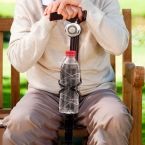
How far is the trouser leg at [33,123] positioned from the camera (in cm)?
419

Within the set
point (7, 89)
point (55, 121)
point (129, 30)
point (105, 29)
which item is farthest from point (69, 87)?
point (7, 89)

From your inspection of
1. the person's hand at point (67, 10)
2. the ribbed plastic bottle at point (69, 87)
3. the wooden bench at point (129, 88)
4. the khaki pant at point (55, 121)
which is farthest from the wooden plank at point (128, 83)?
the person's hand at point (67, 10)

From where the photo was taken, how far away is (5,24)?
5.16 metres

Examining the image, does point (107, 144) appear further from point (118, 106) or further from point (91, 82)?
point (91, 82)

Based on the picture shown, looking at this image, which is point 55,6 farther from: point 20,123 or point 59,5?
point 20,123

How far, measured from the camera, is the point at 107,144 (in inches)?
161

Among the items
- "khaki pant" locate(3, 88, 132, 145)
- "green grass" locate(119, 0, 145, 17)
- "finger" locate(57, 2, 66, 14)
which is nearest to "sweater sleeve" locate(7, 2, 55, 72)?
"finger" locate(57, 2, 66, 14)

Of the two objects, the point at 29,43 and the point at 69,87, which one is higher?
the point at 29,43

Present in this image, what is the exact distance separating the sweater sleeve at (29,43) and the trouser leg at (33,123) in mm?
244

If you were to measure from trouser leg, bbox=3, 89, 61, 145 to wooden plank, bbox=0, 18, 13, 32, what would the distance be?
0.83m

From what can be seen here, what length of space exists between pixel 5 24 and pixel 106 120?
4.44 feet

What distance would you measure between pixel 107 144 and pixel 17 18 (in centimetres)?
112

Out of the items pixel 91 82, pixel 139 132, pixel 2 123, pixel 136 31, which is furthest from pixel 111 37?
pixel 136 31

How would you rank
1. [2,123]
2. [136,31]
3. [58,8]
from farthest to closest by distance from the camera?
[136,31]
[2,123]
[58,8]
